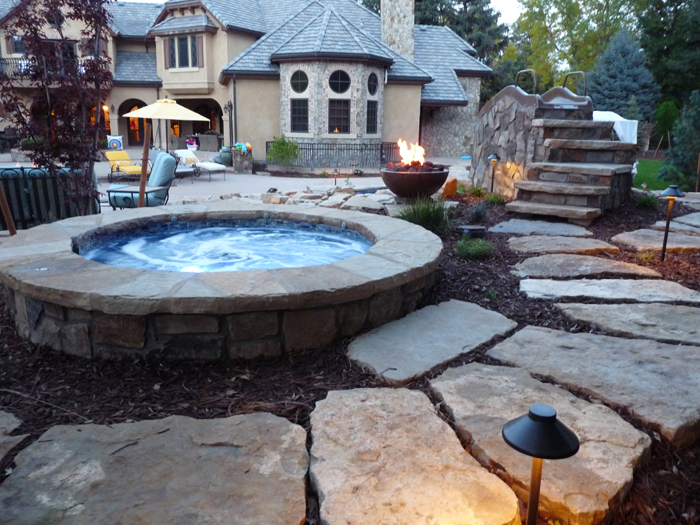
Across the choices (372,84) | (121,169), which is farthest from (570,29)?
(121,169)

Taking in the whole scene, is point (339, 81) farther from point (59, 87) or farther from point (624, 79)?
point (624, 79)

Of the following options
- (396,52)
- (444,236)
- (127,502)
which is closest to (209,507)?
(127,502)

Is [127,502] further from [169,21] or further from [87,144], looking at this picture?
[169,21]

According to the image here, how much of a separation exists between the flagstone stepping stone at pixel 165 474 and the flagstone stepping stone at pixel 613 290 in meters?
2.44

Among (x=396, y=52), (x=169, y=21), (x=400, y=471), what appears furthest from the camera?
(x=169, y=21)

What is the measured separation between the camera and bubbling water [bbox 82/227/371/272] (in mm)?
4738

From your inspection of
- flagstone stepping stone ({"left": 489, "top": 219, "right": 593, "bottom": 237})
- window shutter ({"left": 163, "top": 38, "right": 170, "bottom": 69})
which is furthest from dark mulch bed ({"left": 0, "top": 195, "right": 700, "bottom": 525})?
window shutter ({"left": 163, "top": 38, "right": 170, "bottom": 69})

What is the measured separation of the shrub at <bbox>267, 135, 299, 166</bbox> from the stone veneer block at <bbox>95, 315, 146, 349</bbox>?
14466mm

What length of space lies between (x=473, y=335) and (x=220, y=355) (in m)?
1.46

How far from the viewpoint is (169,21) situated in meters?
22.7

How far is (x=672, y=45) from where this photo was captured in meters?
26.0

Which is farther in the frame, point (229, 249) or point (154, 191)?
point (154, 191)

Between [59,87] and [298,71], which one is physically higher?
[298,71]

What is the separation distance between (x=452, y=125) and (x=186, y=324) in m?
22.3
